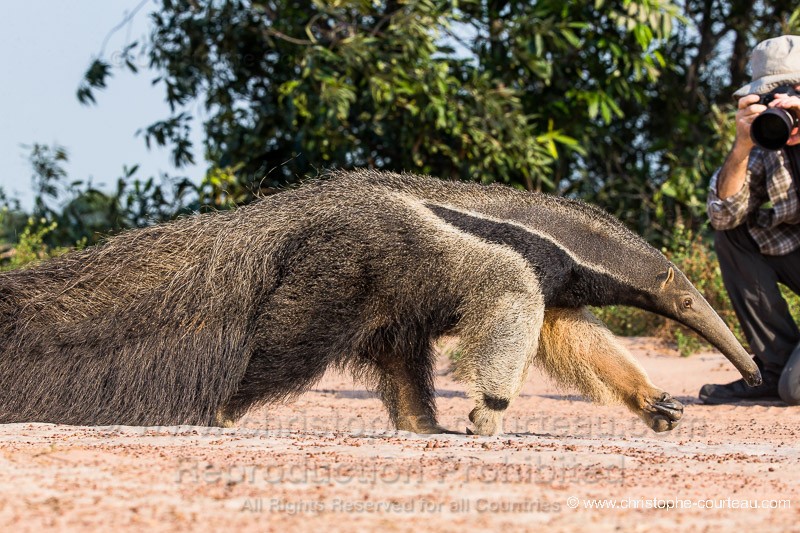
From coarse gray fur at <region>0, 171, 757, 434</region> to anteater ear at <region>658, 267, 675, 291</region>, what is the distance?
1 cm

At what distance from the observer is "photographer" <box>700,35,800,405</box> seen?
7031 mm

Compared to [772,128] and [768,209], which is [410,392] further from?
[768,209]

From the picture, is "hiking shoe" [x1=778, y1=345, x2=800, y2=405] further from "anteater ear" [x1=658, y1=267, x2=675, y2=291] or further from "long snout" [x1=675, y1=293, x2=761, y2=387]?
"anteater ear" [x1=658, y1=267, x2=675, y2=291]

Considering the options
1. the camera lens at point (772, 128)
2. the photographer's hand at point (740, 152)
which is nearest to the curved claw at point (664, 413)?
the camera lens at point (772, 128)

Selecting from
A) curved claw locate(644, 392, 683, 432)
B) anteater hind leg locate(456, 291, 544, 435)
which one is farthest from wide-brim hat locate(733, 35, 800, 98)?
anteater hind leg locate(456, 291, 544, 435)

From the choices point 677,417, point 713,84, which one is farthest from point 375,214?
point 713,84

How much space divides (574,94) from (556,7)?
3.77 ft

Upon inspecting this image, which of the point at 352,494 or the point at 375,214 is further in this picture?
the point at 375,214

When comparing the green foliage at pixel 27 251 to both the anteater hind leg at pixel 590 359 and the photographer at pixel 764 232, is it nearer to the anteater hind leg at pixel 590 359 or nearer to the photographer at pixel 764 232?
the anteater hind leg at pixel 590 359

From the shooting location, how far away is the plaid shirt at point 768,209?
7230 mm

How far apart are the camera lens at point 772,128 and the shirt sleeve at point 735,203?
0.94 m

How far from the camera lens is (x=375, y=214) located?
18.1 ft

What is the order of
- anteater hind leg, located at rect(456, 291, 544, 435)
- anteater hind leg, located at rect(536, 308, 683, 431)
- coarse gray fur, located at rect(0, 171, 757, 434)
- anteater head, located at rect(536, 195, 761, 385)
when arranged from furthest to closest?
anteater hind leg, located at rect(536, 308, 683, 431) → anteater head, located at rect(536, 195, 761, 385) → coarse gray fur, located at rect(0, 171, 757, 434) → anteater hind leg, located at rect(456, 291, 544, 435)

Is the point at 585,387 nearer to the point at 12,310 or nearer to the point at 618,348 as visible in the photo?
the point at 618,348
